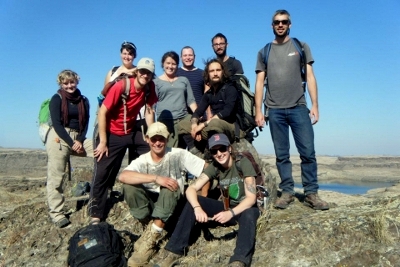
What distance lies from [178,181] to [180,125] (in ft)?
5.12

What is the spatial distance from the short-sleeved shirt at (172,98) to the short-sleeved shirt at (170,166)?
1.47 meters

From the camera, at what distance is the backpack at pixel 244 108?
6.70 metres

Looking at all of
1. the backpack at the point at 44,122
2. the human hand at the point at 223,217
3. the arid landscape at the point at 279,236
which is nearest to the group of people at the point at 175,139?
the human hand at the point at 223,217

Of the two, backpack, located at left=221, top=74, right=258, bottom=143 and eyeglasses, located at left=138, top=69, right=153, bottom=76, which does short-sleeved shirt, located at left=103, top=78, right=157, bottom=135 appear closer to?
eyeglasses, located at left=138, top=69, right=153, bottom=76

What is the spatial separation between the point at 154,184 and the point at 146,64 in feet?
6.13

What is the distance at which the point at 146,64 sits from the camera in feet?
18.5

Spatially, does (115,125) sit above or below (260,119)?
below

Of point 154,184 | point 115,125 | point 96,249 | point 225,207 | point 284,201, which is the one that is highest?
point 115,125

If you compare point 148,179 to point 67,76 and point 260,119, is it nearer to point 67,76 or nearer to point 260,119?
point 260,119

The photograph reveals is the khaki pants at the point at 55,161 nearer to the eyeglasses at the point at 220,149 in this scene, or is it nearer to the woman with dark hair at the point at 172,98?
the woman with dark hair at the point at 172,98

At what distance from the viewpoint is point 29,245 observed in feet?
21.7

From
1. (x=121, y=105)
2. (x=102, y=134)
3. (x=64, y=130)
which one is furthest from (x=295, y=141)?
(x=64, y=130)

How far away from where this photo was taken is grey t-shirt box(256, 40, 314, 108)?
6.04m

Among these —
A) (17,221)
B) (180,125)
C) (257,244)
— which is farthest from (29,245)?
(257,244)
